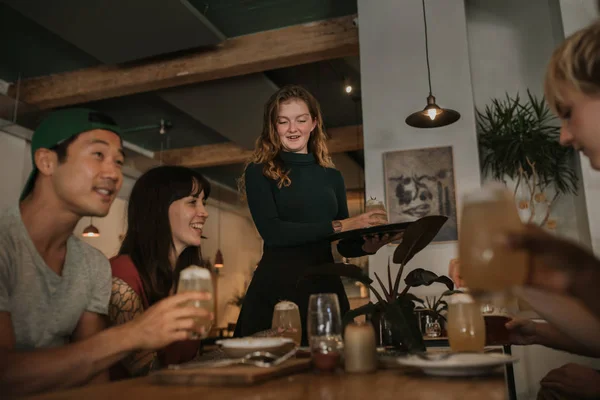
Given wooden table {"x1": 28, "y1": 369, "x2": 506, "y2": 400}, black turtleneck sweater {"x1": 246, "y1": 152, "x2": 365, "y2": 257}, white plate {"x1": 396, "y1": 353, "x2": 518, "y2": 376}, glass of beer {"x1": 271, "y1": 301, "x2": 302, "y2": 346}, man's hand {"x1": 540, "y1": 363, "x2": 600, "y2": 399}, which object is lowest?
man's hand {"x1": 540, "y1": 363, "x2": 600, "y2": 399}

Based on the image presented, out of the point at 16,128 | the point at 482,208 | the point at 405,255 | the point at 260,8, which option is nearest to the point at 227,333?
the point at 16,128

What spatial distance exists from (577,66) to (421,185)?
297 centimetres

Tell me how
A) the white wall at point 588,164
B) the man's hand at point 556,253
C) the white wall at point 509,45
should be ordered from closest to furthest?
the man's hand at point 556,253, the white wall at point 588,164, the white wall at point 509,45

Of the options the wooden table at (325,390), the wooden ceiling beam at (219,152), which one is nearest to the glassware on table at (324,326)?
the wooden table at (325,390)

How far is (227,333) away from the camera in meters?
10.4

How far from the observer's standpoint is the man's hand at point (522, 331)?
1.51 meters

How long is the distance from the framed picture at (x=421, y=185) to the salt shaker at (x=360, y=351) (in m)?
2.80

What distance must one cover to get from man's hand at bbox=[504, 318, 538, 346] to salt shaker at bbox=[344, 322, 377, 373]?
2.05ft

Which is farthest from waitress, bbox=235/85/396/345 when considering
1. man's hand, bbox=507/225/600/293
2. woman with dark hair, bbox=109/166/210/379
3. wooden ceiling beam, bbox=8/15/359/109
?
wooden ceiling beam, bbox=8/15/359/109

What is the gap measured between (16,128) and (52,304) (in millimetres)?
6053

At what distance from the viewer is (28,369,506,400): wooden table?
0.82 metres

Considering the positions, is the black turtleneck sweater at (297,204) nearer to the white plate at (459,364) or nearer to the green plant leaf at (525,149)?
Answer: the white plate at (459,364)

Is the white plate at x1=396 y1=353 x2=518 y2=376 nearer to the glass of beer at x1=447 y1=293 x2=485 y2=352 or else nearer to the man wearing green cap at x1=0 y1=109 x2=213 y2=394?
the glass of beer at x1=447 y1=293 x2=485 y2=352

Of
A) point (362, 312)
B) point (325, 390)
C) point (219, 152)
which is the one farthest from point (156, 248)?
point (219, 152)
